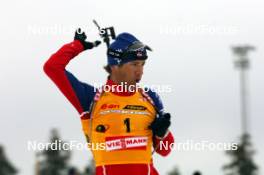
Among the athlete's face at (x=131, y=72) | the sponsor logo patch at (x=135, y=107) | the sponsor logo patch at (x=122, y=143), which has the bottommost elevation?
the sponsor logo patch at (x=122, y=143)

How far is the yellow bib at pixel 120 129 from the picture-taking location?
1039 centimetres

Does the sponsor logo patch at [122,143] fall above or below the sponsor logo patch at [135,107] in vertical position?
below

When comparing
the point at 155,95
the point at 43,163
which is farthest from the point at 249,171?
the point at 155,95

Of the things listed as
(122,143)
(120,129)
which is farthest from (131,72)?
(122,143)

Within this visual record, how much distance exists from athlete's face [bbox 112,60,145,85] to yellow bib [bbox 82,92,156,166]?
167mm

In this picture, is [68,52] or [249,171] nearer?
[68,52]

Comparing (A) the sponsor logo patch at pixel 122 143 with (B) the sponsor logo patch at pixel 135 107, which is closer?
(A) the sponsor logo patch at pixel 122 143

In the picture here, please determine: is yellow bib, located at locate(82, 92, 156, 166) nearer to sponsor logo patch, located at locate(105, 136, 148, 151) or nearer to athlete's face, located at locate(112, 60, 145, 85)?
sponsor logo patch, located at locate(105, 136, 148, 151)

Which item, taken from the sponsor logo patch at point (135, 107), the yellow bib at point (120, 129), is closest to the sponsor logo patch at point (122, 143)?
the yellow bib at point (120, 129)

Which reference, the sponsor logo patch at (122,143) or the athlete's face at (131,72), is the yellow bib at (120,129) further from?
the athlete's face at (131,72)

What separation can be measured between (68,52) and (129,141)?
96cm

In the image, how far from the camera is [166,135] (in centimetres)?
1063

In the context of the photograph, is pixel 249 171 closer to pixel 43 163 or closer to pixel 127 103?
pixel 43 163

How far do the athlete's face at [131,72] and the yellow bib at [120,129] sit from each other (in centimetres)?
17
